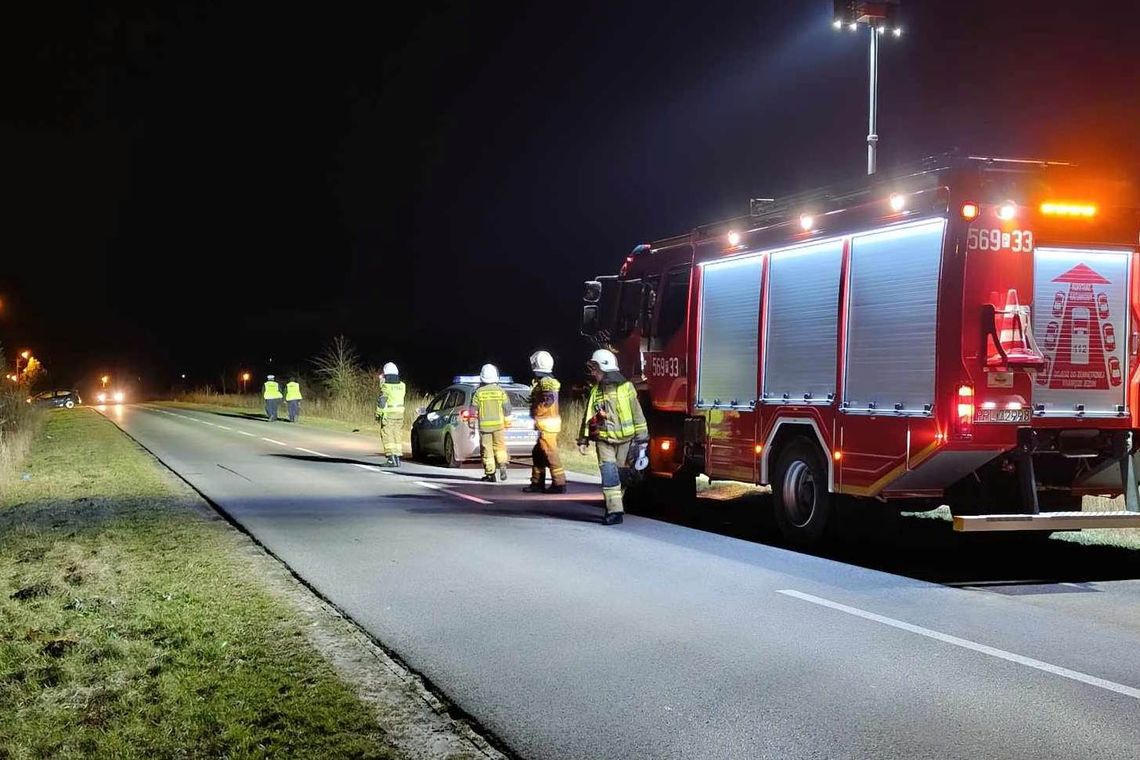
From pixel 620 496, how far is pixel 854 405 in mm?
3019

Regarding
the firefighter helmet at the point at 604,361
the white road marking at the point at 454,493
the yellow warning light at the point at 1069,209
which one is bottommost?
→ the white road marking at the point at 454,493

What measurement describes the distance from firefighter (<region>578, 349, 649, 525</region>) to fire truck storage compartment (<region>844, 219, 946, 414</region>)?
2.55m

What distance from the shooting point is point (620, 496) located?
1112 cm

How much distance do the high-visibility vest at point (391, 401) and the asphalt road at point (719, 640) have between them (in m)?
6.42

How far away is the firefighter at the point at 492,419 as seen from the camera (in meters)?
15.1

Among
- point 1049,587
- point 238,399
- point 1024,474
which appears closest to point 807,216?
point 1024,474

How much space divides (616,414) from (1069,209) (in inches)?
187

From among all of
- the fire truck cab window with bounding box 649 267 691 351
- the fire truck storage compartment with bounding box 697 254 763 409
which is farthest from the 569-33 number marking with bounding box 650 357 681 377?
the fire truck storage compartment with bounding box 697 254 763 409

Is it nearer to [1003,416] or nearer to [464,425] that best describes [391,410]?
[464,425]

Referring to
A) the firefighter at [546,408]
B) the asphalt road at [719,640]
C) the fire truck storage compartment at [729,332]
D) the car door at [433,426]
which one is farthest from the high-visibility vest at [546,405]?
the car door at [433,426]

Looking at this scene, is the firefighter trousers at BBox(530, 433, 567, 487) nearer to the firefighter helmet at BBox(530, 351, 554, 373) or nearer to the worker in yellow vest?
the firefighter helmet at BBox(530, 351, 554, 373)

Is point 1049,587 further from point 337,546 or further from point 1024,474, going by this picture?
point 337,546

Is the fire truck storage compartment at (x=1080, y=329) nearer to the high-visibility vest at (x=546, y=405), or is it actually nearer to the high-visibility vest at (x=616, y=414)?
the high-visibility vest at (x=616, y=414)

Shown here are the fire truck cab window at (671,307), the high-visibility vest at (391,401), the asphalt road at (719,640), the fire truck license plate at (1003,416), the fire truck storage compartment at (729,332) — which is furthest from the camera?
the high-visibility vest at (391,401)
